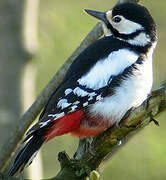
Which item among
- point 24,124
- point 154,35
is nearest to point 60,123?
point 24,124

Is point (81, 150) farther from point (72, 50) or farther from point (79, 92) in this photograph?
point (72, 50)

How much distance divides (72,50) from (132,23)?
2.89 m

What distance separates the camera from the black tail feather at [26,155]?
3730mm

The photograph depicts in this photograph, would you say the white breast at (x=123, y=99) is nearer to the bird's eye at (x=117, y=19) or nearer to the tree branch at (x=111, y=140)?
the tree branch at (x=111, y=140)

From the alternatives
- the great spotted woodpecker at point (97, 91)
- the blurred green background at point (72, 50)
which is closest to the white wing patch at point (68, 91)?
the great spotted woodpecker at point (97, 91)

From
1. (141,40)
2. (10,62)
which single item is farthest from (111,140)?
(10,62)

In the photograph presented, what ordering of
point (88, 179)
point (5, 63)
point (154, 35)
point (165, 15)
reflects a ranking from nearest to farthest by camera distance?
point (88, 179), point (154, 35), point (5, 63), point (165, 15)

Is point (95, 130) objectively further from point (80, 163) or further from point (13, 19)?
point (13, 19)

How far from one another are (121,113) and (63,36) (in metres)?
3.32

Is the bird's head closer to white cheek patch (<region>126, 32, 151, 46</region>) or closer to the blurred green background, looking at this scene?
white cheek patch (<region>126, 32, 151, 46</region>)

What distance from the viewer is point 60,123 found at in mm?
4027

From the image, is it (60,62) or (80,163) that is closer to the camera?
(80,163)

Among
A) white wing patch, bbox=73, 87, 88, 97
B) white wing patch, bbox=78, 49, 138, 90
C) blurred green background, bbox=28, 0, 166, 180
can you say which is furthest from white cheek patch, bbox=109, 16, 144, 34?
blurred green background, bbox=28, 0, 166, 180

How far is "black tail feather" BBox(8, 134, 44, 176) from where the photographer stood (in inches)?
147
